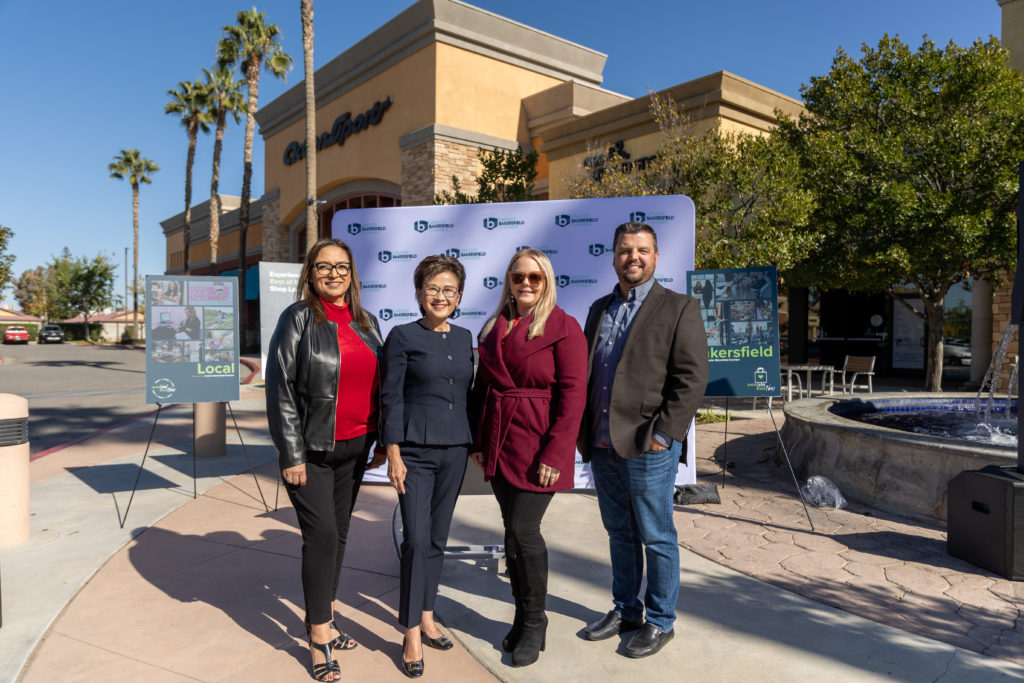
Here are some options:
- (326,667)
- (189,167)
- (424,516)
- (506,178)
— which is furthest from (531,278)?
(189,167)

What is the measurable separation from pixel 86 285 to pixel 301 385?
65592 millimetres

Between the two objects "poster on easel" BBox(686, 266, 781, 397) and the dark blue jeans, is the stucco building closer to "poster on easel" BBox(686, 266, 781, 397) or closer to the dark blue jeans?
"poster on easel" BBox(686, 266, 781, 397)

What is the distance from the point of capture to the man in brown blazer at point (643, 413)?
3.03 metres

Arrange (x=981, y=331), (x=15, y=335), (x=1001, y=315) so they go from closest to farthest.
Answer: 1. (x=1001, y=315)
2. (x=981, y=331)
3. (x=15, y=335)

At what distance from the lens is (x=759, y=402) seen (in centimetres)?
1388

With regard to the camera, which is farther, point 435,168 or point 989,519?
point 435,168

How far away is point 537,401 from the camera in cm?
302

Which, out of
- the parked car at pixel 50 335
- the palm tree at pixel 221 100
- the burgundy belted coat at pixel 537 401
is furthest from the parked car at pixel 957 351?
the parked car at pixel 50 335

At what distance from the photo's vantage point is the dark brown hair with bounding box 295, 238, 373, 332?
3104 mm

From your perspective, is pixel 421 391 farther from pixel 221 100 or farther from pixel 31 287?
pixel 31 287

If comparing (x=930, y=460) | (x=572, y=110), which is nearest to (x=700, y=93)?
(x=572, y=110)

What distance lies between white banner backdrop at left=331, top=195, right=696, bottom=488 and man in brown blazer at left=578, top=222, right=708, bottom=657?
1388 millimetres

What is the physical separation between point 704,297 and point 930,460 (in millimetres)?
2269

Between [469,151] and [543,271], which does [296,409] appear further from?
[469,151]
